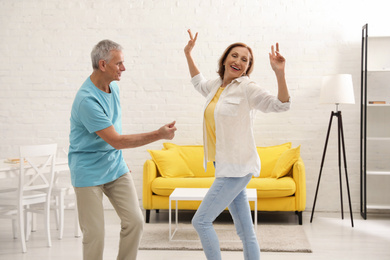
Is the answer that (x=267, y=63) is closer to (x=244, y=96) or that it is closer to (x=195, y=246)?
(x=195, y=246)

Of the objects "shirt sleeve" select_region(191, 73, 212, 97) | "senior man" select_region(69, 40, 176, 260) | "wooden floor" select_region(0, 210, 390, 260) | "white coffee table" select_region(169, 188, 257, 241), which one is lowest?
"wooden floor" select_region(0, 210, 390, 260)

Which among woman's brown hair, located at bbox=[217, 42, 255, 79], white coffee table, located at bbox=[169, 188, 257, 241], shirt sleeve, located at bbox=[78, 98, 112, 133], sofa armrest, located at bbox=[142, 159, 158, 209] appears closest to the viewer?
shirt sleeve, located at bbox=[78, 98, 112, 133]

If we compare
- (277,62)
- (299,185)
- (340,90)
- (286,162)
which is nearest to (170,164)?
(286,162)

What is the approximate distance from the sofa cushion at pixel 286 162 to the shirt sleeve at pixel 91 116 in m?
2.83

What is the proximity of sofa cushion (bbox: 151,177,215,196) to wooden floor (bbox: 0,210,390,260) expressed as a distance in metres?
0.36

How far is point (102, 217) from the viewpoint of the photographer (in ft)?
8.40

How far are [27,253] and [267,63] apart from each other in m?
3.32

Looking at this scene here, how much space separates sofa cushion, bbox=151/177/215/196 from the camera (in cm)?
480

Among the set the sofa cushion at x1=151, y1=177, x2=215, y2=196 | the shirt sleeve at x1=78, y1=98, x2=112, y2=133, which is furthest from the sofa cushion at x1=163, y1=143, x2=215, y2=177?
the shirt sleeve at x1=78, y1=98, x2=112, y2=133

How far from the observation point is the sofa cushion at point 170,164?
5.02 meters

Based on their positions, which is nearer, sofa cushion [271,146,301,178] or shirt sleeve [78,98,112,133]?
shirt sleeve [78,98,112,133]

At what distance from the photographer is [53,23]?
18.5 feet

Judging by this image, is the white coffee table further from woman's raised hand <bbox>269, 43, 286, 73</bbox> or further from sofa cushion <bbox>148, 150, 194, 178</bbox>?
woman's raised hand <bbox>269, 43, 286, 73</bbox>

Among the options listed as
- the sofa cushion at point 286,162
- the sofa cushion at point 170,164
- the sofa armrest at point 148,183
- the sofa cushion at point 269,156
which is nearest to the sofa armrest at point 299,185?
the sofa cushion at point 286,162
